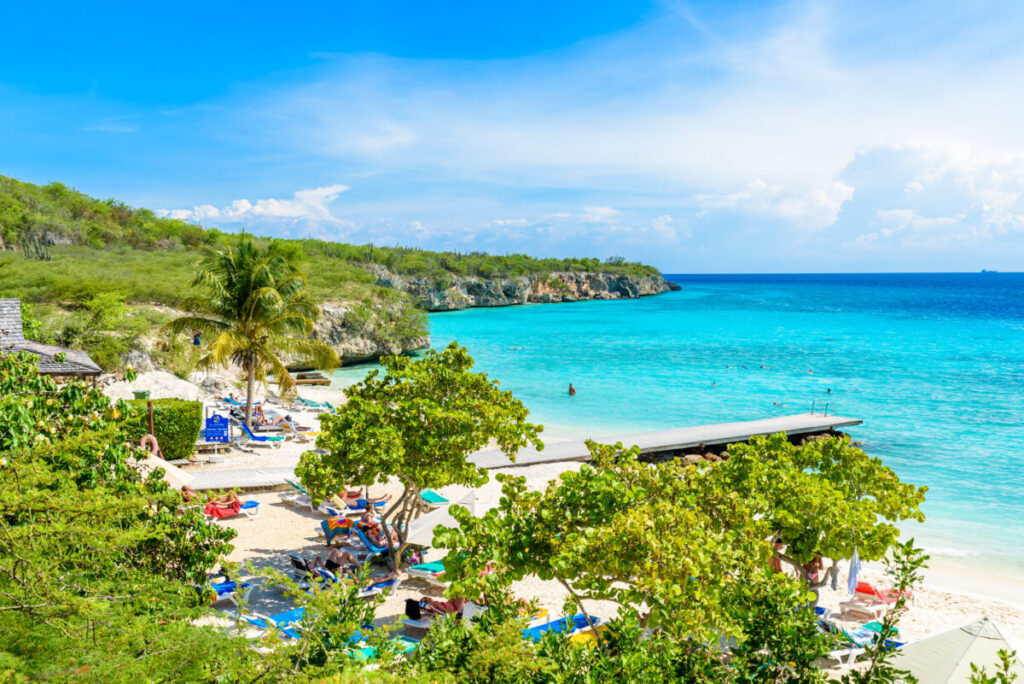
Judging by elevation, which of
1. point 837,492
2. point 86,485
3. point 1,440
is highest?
point 1,440

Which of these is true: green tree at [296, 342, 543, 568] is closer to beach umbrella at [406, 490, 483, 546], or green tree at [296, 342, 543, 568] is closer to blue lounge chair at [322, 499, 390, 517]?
beach umbrella at [406, 490, 483, 546]

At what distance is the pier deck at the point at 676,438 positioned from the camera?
64.7 ft

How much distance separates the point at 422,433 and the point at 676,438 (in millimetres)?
14975

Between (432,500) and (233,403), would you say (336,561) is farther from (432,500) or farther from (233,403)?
(233,403)

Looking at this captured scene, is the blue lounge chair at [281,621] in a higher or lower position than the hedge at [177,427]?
lower

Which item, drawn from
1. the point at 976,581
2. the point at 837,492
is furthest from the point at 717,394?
the point at 837,492

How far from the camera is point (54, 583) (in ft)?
17.3

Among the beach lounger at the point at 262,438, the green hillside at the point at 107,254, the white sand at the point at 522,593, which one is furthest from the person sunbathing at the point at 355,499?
the green hillside at the point at 107,254

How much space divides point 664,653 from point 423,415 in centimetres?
626

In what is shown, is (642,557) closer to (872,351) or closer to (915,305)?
(872,351)

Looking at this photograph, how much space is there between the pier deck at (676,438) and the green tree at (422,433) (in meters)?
8.43

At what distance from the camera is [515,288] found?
4107 inches

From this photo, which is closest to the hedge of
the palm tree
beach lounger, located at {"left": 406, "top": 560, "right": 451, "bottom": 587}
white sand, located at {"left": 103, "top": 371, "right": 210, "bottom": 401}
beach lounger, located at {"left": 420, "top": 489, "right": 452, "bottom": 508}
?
the palm tree

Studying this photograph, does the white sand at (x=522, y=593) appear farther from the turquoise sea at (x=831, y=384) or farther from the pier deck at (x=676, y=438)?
the pier deck at (x=676, y=438)
